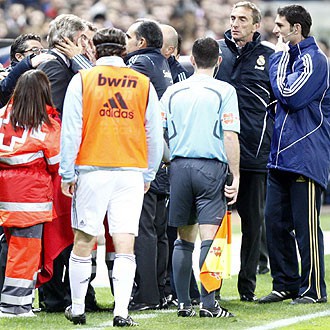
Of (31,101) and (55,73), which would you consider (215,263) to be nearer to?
(31,101)

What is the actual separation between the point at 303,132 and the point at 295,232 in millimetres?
807

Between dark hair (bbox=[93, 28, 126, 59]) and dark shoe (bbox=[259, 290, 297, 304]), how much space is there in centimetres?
251

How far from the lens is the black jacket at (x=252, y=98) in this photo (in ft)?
30.2

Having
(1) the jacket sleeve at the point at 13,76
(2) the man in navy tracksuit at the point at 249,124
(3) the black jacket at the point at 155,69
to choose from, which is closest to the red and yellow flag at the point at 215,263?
(3) the black jacket at the point at 155,69

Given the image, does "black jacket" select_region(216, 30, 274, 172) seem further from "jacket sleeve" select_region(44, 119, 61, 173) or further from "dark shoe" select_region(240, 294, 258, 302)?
"jacket sleeve" select_region(44, 119, 61, 173)

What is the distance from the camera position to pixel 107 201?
7551 mm

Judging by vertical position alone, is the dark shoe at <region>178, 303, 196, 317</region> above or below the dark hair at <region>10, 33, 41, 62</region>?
below

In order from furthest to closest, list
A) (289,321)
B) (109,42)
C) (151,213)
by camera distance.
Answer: (151,213) → (289,321) → (109,42)

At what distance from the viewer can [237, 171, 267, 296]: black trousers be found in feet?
30.2

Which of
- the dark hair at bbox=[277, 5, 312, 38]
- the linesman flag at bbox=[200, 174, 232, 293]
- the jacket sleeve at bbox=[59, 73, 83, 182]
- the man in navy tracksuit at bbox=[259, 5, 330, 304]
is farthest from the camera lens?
the dark hair at bbox=[277, 5, 312, 38]

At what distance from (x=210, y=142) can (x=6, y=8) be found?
1177 cm

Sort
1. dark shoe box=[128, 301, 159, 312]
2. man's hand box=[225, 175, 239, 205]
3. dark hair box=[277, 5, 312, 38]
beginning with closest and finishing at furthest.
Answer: man's hand box=[225, 175, 239, 205]
dark shoe box=[128, 301, 159, 312]
dark hair box=[277, 5, 312, 38]

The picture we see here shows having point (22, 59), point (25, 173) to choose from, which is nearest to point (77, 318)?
point (25, 173)

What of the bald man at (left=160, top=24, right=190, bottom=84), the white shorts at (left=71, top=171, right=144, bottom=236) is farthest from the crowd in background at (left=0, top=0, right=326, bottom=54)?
the white shorts at (left=71, top=171, right=144, bottom=236)
